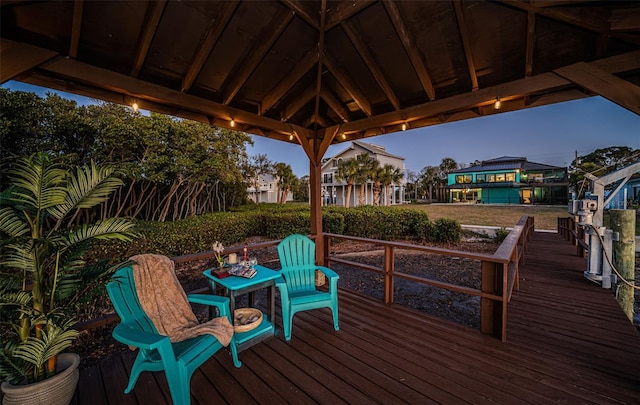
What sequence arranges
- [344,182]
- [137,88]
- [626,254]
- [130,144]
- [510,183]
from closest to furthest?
[137,88]
[626,254]
[130,144]
[344,182]
[510,183]

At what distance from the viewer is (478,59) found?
2.53 metres

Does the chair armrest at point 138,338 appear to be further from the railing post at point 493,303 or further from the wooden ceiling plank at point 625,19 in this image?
the wooden ceiling plank at point 625,19

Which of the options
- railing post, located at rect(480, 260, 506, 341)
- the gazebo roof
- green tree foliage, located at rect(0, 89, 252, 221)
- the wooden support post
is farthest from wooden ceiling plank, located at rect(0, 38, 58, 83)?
the wooden support post

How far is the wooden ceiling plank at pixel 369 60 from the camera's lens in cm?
251

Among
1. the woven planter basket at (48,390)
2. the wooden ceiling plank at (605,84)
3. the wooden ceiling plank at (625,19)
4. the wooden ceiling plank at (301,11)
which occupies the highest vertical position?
the wooden ceiling plank at (301,11)

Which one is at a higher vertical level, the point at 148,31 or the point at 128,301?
the point at 148,31

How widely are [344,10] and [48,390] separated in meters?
3.53

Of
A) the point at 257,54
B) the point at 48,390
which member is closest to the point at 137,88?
the point at 257,54

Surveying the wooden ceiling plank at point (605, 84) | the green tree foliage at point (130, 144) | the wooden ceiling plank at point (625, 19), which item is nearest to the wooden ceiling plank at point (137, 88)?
the green tree foliage at point (130, 144)

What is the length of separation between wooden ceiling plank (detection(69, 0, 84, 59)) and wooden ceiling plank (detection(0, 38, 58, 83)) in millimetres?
211

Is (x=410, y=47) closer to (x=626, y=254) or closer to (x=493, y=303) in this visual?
(x=493, y=303)

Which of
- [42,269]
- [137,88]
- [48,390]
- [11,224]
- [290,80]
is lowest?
[48,390]

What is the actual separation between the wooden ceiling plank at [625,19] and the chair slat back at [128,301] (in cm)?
402

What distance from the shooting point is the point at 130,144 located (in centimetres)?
647
